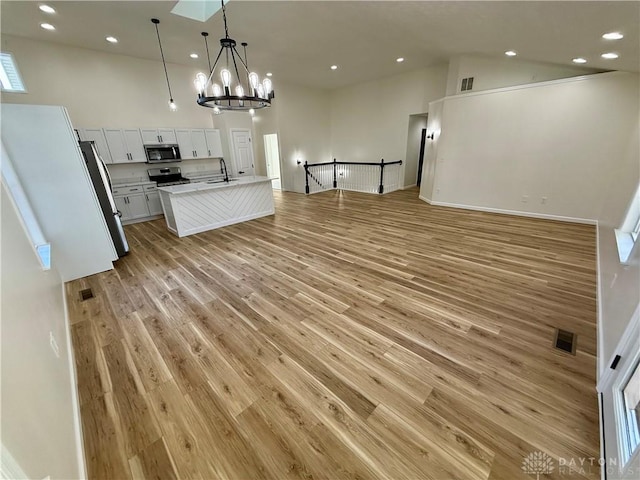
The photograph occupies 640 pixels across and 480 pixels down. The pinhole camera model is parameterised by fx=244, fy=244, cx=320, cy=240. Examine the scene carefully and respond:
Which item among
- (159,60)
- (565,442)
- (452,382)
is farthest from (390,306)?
(159,60)

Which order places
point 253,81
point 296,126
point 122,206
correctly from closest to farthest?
point 253,81, point 122,206, point 296,126

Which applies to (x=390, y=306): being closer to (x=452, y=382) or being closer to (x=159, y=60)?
(x=452, y=382)

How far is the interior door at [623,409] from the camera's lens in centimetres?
107

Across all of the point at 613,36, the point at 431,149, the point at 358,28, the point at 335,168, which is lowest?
the point at 335,168

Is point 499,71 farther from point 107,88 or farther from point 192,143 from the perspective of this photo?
point 107,88

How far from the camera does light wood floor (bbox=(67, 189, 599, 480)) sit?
4.42ft

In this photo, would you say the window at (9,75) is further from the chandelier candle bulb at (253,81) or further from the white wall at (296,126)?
the white wall at (296,126)

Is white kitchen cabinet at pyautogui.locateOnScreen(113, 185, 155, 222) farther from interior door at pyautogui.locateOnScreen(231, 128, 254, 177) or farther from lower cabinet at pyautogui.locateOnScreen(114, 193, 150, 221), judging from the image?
interior door at pyautogui.locateOnScreen(231, 128, 254, 177)

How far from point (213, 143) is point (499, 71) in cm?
740

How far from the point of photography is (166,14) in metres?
3.94

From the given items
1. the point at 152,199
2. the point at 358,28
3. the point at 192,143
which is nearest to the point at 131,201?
the point at 152,199

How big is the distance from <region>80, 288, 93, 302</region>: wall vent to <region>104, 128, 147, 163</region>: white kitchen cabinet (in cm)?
401

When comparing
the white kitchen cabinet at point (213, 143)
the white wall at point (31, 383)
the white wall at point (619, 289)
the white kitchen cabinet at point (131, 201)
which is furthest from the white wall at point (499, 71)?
the white kitchen cabinet at point (131, 201)

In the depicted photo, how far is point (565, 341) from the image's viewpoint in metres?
2.03
